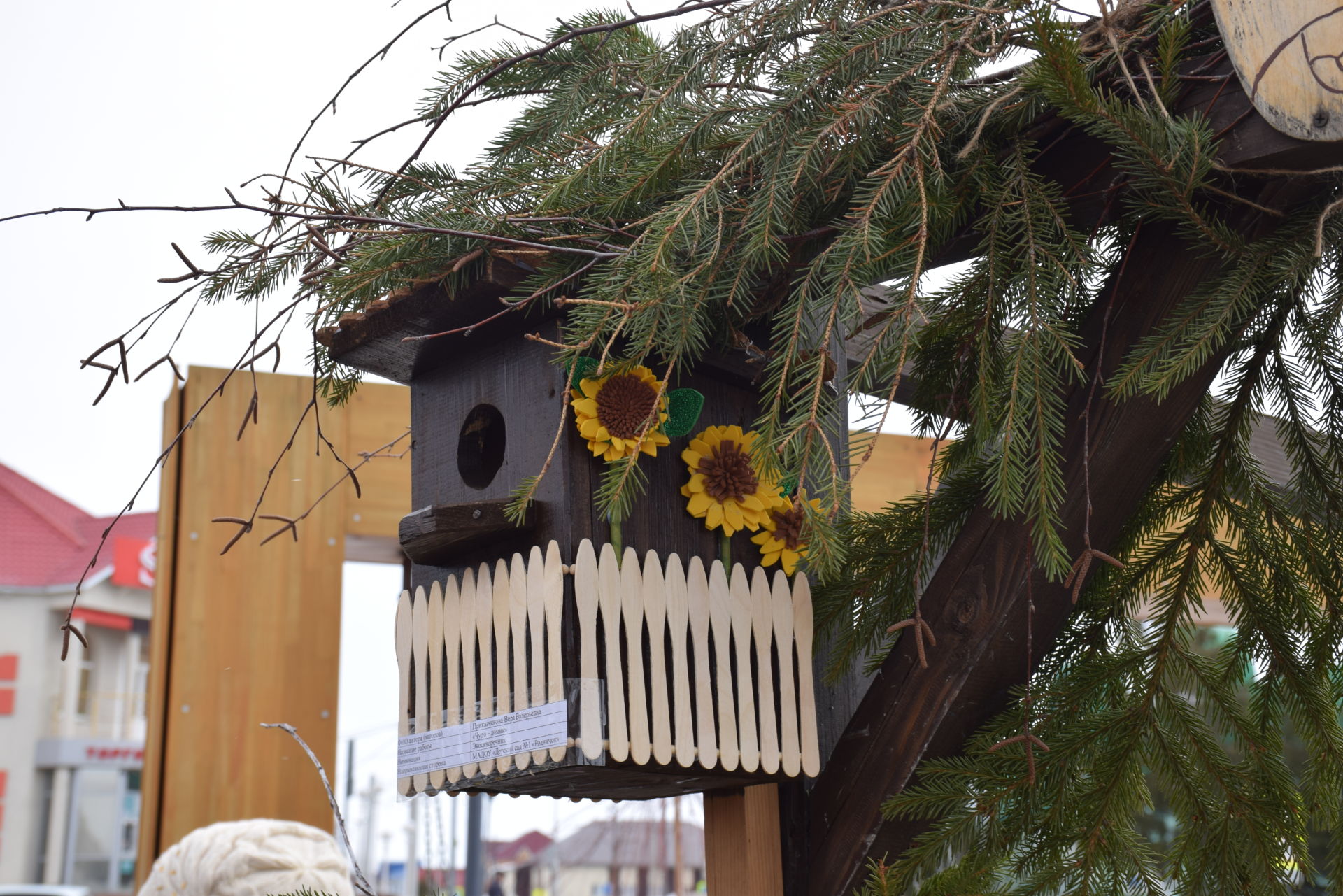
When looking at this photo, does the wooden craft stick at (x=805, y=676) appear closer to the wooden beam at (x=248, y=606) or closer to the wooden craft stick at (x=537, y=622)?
the wooden craft stick at (x=537, y=622)

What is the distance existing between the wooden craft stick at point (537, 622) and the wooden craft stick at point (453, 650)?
0.37 ft

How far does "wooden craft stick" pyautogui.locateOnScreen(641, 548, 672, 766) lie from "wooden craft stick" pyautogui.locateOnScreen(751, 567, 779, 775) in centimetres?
11

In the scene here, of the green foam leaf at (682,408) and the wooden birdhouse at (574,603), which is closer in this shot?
the wooden birdhouse at (574,603)

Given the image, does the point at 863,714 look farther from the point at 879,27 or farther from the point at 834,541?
the point at 879,27

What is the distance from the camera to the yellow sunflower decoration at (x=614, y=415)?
139 cm

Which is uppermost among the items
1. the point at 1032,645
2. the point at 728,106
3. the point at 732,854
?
the point at 728,106

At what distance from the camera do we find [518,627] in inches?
54.2

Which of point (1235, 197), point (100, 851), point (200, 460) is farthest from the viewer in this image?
point (100, 851)

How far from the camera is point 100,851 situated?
1536 centimetres

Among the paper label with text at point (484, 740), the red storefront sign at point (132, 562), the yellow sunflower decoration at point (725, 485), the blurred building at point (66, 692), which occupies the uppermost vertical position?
the red storefront sign at point (132, 562)

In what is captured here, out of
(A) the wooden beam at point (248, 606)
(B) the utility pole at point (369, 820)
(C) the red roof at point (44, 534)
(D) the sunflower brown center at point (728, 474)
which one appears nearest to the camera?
(D) the sunflower brown center at point (728, 474)

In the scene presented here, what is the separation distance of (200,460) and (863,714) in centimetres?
276

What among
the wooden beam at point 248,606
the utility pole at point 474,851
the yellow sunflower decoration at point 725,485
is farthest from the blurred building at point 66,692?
→ the yellow sunflower decoration at point 725,485

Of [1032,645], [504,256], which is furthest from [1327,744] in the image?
[504,256]
